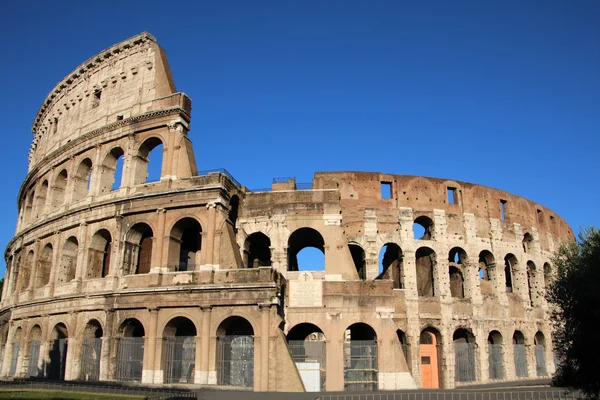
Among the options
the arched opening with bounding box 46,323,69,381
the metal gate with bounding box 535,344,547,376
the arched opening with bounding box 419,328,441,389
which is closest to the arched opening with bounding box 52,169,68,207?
the arched opening with bounding box 46,323,69,381

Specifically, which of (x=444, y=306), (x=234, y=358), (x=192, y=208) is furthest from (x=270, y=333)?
(x=444, y=306)

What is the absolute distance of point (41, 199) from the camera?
2775cm

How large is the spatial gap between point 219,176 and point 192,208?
170 cm

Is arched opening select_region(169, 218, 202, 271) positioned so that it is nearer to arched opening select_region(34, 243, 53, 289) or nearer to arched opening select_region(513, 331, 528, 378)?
arched opening select_region(34, 243, 53, 289)

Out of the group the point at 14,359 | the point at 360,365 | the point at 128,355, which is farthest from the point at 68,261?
the point at 360,365

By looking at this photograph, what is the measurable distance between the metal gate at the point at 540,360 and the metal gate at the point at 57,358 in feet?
75.6

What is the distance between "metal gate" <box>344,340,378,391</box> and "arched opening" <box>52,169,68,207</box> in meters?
16.2

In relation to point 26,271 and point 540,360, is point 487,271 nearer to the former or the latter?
point 540,360

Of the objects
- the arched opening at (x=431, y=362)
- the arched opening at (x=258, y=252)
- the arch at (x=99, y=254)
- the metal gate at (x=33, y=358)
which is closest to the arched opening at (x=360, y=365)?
the arched opening at (x=431, y=362)

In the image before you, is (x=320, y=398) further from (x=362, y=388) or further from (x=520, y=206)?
(x=520, y=206)

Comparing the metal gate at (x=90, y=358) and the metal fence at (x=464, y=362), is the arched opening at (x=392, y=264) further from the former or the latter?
the metal gate at (x=90, y=358)

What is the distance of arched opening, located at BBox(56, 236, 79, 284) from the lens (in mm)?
23328

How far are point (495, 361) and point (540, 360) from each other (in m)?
4.14

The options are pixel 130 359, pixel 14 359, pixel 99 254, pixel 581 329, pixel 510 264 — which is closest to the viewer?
pixel 581 329
